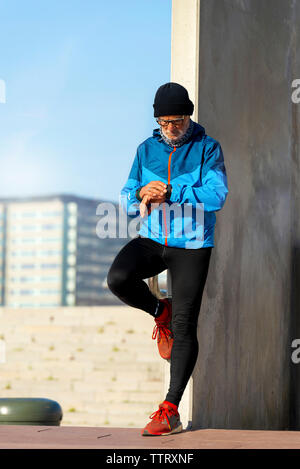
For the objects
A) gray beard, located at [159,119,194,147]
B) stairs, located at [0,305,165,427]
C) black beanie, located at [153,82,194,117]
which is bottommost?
stairs, located at [0,305,165,427]

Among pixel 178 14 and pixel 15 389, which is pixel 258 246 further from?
pixel 15 389

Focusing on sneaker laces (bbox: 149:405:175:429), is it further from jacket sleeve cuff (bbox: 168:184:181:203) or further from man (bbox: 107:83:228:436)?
jacket sleeve cuff (bbox: 168:184:181:203)

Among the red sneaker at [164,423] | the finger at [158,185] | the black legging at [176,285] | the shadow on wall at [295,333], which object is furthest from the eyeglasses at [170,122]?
the shadow on wall at [295,333]

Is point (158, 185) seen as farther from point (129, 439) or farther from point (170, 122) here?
point (129, 439)

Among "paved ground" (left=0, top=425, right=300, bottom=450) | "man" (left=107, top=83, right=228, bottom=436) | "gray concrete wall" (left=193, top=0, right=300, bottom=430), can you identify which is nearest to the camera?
"paved ground" (left=0, top=425, right=300, bottom=450)

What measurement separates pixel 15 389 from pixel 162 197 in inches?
434

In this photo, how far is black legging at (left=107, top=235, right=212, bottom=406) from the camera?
2.92m

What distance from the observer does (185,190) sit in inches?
115

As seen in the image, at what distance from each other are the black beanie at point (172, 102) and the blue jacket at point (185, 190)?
7.0 inches

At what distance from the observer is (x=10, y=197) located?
14612 cm

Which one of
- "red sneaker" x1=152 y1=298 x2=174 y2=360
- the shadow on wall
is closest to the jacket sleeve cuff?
"red sneaker" x1=152 y1=298 x2=174 y2=360

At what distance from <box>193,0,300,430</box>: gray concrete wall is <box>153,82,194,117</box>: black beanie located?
29.3 inches

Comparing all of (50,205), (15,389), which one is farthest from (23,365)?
(50,205)

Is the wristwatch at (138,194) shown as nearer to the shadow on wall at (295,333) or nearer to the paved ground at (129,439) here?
the paved ground at (129,439)
